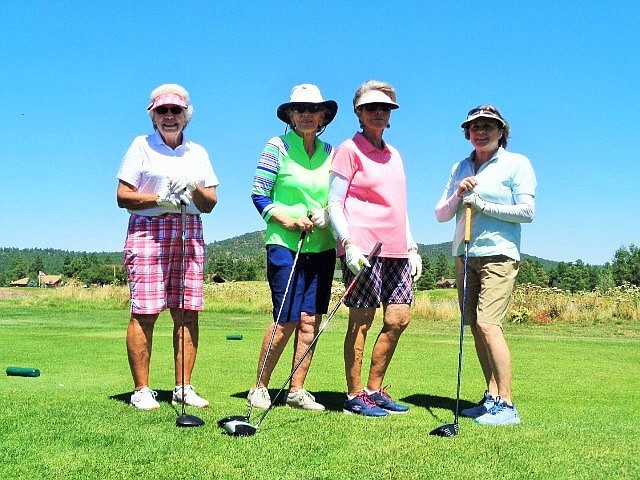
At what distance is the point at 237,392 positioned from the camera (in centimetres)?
555

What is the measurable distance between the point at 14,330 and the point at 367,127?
9.22 metres

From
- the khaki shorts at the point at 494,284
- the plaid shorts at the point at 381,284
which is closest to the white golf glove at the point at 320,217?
the plaid shorts at the point at 381,284

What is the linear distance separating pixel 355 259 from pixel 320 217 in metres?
0.40

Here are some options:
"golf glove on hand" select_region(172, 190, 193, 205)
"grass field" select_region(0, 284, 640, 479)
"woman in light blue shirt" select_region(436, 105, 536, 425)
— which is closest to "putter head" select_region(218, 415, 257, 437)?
"grass field" select_region(0, 284, 640, 479)

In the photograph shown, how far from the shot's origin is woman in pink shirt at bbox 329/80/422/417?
15.5 ft

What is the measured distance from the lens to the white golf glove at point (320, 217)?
4.77 metres

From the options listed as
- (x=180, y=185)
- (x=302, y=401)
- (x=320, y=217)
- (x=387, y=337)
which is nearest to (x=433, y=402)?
(x=387, y=337)

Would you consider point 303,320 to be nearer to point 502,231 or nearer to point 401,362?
point 502,231

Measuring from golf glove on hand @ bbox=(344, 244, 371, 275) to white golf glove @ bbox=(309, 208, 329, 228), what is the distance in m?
0.30

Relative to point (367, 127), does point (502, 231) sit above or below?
below

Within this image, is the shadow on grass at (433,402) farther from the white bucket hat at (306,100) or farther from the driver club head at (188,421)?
the white bucket hat at (306,100)

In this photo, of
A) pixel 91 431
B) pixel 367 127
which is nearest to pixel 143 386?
pixel 91 431

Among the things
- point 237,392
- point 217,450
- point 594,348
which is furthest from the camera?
point 594,348

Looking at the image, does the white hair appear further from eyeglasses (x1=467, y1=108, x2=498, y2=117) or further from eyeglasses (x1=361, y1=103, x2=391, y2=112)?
eyeglasses (x1=467, y1=108, x2=498, y2=117)
